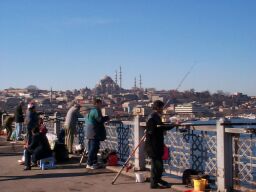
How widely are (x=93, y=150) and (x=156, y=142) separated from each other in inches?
118

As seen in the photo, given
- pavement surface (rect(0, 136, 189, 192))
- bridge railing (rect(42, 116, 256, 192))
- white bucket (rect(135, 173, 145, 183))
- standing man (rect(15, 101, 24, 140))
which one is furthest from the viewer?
standing man (rect(15, 101, 24, 140))

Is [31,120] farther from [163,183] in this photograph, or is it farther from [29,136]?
[163,183]

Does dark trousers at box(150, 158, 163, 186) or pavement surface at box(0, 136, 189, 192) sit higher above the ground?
dark trousers at box(150, 158, 163, 186)

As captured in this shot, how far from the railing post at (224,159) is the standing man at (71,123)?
21.1 feet

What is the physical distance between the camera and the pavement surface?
354 inches

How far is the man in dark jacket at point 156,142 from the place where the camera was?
8570 millimetres

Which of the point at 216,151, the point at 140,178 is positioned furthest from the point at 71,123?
the point at 216,151

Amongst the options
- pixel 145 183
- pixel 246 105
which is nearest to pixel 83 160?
pixel 145 183

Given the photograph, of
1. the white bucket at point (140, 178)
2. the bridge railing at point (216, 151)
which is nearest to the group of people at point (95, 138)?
the white bucket at point (140, 178)

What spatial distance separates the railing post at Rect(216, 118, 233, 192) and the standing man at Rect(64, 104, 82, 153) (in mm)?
6420

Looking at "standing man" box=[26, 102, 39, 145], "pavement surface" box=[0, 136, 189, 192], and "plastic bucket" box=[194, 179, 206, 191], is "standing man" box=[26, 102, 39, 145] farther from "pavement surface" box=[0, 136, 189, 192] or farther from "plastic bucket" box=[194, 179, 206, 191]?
"plastic bucket" box=[194, 179, 206, 191]

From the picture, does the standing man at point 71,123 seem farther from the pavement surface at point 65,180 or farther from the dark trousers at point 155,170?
the dark trousers at point 155,170

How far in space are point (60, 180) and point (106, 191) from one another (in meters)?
1.62

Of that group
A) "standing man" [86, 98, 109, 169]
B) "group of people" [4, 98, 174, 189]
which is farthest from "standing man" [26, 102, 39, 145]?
"standing man" [86, 98, 109, 169]
